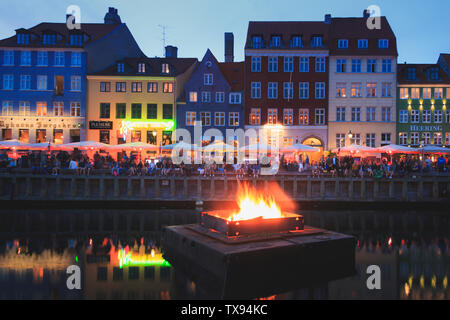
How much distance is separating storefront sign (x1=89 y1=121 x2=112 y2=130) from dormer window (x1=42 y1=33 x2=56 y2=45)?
1099cm

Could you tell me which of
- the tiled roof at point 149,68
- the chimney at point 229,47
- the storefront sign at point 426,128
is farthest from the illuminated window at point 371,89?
the tiled roof at point 149,68

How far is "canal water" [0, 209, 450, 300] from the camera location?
35.4ft

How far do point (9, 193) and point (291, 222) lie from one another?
2306cm

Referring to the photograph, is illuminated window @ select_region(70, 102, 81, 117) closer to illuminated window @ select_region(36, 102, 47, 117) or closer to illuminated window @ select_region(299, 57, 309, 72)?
illuminated window @ select_region(36, 102, 47, 117)

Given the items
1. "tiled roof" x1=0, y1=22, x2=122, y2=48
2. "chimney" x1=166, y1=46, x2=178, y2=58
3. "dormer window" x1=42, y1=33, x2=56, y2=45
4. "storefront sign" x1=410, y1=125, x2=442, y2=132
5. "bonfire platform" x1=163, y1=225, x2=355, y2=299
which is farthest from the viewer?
"chimney" x1=166, y1=46, x2=178, y2=58

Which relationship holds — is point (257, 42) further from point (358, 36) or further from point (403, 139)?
point (403, 139)

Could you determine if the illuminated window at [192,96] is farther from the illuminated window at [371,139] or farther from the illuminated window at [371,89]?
the illuminated window at [371,139]

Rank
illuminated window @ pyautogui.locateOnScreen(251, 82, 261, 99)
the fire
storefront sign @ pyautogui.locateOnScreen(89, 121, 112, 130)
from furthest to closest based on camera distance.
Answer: illuminated window @ pyautogui.locateOnScreen(251, 82, 261, 99) → storefront sign @ pyautogui.locateOnScreen(89, 121, 112, 130) → the fire

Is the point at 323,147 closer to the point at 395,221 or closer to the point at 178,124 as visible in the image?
the point at 178,124

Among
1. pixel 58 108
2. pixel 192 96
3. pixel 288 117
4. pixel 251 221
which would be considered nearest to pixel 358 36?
pixel 288 117

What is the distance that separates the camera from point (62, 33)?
149ft

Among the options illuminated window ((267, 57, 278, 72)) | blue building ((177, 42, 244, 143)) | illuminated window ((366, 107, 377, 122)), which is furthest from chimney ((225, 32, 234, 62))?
illuminated window ((366, 107, 377, 122))
